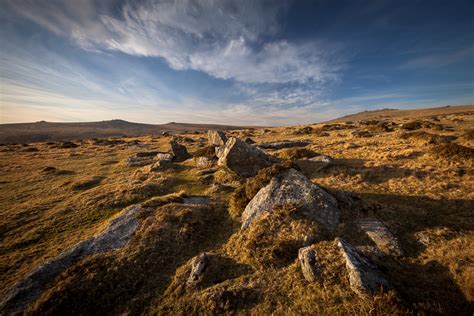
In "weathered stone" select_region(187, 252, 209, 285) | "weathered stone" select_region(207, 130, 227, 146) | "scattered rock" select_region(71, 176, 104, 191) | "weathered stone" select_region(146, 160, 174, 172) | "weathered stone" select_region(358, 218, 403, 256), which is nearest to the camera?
"weathered stone" select_region(187, 252, 209, 285)

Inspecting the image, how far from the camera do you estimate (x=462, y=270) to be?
6.96 meters

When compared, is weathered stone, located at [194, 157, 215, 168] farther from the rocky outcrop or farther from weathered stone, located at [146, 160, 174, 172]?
the rocky outcrop

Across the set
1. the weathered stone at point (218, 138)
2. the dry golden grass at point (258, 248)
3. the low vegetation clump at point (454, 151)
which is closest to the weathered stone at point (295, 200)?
the dry golden grass at point (258, 248)

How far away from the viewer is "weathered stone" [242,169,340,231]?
417 inches

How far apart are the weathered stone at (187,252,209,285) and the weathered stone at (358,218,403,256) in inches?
298

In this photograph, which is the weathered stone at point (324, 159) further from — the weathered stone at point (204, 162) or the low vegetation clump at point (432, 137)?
the weathered stone at point (204, 162)

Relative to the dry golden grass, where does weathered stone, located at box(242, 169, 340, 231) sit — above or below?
above

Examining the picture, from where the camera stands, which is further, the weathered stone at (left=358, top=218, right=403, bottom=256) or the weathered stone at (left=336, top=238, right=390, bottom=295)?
the weathered stone at (left=358, top=218, right=403, bottom=256)

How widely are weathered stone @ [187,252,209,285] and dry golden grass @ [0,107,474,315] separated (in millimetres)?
322

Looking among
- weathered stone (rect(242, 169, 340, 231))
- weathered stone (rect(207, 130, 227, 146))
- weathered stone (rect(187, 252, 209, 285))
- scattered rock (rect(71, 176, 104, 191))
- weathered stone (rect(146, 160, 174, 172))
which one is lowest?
scattered rock (rect(71, 176, 104, 191))

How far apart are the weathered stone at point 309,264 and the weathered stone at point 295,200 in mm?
2540

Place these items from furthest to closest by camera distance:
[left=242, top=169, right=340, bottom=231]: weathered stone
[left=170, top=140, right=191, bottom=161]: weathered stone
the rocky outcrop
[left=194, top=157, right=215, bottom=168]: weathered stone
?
[left=170, top=140, right=191, bottom=161]: weathered stone → [left=194, top=157, right=215, bottom=168]: weathered stone → [left=242, top=169, right=340, bottom=231]: weathered stone → the rocky outcrop

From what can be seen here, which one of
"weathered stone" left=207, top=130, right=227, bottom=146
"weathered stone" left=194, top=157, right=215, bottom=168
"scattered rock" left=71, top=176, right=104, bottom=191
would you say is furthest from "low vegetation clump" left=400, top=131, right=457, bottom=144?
"scattered rock" left=71, top=176, right=104, bottom=191

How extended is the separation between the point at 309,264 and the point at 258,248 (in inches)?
95.3
